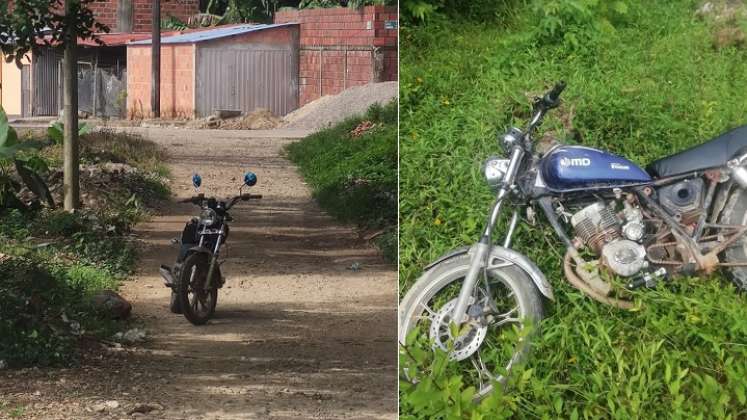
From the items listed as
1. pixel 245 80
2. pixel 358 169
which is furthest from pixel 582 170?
pixel 245 80

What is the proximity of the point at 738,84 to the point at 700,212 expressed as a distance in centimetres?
47

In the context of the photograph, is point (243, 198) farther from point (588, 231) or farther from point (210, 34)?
point (588, 231)

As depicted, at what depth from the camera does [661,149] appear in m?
2.35

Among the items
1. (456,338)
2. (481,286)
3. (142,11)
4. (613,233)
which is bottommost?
(456,338)

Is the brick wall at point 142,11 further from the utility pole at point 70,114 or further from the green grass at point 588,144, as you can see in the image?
the green grass at point 588,144

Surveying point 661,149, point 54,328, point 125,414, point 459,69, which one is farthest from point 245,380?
point 661,149

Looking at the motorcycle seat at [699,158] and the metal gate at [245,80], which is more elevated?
the metal gate at [245,80]

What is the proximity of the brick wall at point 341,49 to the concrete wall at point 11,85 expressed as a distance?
78cm

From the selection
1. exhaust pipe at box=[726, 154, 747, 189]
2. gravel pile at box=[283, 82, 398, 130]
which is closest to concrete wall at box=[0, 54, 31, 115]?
gravel pile at box=[283, 82, 398, 130]

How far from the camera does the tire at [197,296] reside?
9.89 feet

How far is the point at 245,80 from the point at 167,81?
0.22 meters

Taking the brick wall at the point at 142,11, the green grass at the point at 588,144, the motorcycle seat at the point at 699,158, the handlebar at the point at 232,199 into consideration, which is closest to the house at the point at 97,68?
the brick wall at the point at 142,11

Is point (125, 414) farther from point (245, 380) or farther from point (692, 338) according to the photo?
point (692, 338)

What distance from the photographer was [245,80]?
118 inches
